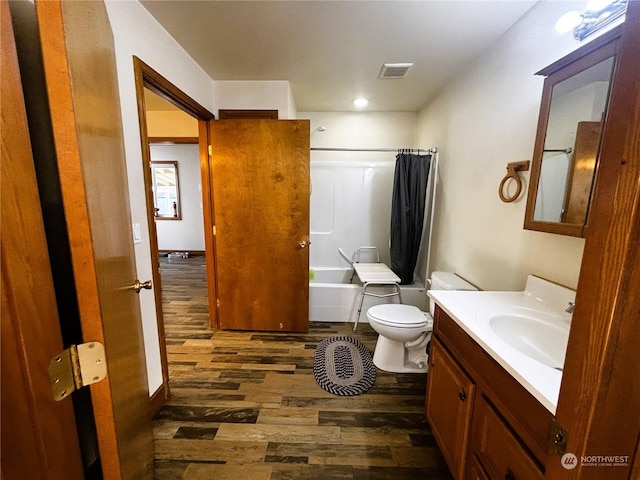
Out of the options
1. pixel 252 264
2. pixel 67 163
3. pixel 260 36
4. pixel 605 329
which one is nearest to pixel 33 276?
pixel 67 163

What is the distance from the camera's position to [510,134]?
5.23ft

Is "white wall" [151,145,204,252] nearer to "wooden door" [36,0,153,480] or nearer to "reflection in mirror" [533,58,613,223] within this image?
"wooden door" [36,0,153,480]

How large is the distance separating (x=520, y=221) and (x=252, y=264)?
2.09 m

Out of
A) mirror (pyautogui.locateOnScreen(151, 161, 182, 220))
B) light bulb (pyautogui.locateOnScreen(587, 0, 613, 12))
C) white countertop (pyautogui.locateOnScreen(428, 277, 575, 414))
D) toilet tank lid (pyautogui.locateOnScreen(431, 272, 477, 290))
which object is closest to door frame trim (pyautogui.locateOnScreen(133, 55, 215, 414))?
white countertop (pyautogui.locateOnScreen(428, 277, 575, 414))

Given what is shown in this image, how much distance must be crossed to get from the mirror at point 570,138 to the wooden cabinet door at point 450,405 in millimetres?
771

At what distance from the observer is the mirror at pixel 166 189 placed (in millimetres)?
5297

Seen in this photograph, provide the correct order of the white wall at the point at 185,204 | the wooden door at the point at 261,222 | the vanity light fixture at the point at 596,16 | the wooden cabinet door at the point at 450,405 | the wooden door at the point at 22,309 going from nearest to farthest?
1. the wooden door at the point at 22,309
2. the vanity light fixture at the point at 596,16
3. the wooden cabinet door at the point at 450,405
4. the wooden door at the point at 261,222
5. the white wall at the point at 185,204

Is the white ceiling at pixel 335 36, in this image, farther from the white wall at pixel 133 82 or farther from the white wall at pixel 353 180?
the white wall at pixel 353 180

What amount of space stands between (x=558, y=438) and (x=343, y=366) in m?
1.80

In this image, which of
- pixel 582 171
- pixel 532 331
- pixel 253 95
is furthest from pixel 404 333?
pixel 253 95

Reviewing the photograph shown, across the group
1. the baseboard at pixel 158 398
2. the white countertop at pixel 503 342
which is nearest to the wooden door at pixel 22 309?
the white countertop at pixel 503 342

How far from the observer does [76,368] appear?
523mm

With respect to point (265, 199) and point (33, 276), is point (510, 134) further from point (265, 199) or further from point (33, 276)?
point (33, 276)

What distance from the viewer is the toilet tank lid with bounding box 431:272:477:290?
1905 mm
